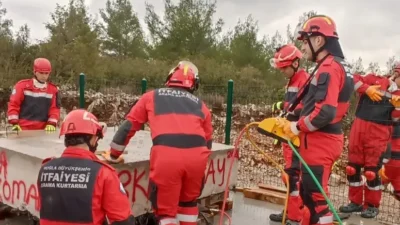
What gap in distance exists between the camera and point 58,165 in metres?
2.71

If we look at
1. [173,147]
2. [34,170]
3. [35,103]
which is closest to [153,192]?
[173,147]

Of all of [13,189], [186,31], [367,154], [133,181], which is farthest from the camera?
[186,31]

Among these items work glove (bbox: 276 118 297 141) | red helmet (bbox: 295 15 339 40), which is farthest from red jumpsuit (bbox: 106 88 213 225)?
red helmet (bbox: 295 15 339 40)

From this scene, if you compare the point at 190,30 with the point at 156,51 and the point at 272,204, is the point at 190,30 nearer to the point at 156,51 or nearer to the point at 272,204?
the point at 156,51

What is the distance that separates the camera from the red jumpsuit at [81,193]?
2633 millimetres

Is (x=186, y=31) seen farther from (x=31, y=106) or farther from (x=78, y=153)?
(x=78, y=153)

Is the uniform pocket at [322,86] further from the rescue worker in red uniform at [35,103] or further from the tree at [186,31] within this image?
the tree at [186,31]

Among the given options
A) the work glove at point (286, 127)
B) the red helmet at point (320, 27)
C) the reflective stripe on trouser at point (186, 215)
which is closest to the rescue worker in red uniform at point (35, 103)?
the reflective stripe on trouser at point (186, 215)

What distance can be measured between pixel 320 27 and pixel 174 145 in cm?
181

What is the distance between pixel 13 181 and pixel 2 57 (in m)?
16.3

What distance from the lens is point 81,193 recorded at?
262 cm

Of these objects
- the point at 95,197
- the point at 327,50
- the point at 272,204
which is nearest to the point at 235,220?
the point at 272,204

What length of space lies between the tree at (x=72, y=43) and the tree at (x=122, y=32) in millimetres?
5622

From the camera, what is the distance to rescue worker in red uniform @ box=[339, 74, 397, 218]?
5812 millimetres
